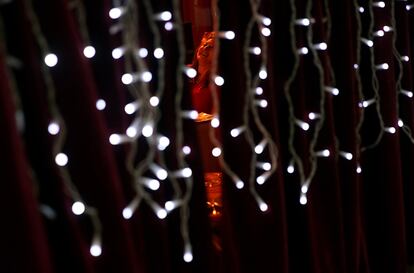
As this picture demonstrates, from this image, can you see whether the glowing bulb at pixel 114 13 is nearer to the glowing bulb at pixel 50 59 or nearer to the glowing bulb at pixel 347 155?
the glowing bulb at pixel 50 59

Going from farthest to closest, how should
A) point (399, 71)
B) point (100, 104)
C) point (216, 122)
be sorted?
point (399, 71), point (216, 122), point (100, 104)

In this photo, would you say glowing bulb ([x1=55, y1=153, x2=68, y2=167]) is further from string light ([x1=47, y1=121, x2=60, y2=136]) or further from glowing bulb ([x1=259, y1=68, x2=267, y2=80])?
glowing bulb ([x1=259, y1=68, x2=267, y2=80])

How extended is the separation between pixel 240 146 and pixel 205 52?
1.42 feet

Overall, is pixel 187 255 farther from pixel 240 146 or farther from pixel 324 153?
pixel 324 153

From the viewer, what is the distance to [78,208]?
1.08 meters

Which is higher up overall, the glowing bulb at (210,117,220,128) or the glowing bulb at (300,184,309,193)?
the glowing bulb at (210,117,220,128)

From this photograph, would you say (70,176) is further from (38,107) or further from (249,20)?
(249,20)

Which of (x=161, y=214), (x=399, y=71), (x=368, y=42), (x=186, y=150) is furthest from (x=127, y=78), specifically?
(x=399, y=71)

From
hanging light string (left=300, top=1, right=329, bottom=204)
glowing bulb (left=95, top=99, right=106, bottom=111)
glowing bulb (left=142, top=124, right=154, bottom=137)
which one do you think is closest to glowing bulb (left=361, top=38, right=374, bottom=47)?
hanging light string (left=300, top=1, right=329, bottom=204)

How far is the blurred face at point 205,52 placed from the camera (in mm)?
1605

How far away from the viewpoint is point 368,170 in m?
1.86

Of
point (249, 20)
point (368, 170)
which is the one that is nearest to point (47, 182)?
point (249, 20)

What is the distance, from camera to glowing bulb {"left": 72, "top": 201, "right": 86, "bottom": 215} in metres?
1.08

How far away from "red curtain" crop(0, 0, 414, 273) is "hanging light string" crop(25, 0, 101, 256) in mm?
13
